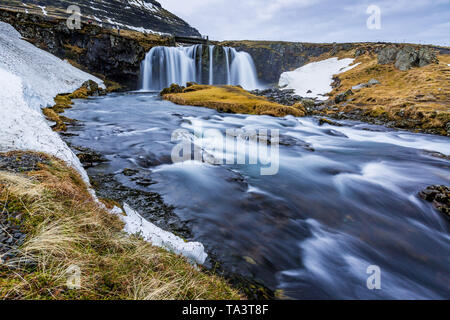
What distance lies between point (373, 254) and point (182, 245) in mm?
3946

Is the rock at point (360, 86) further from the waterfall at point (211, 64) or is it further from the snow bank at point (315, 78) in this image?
the waterfall at point (211, 64)

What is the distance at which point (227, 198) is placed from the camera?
6.56 metres

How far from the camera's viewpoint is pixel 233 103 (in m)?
21.2

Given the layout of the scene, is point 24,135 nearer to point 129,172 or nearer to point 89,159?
point 89,159

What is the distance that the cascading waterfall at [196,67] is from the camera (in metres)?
42.2

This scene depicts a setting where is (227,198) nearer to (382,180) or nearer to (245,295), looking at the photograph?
(245,295)

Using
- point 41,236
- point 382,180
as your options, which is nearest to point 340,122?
point 382,180

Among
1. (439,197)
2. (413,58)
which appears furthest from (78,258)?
(413,58)

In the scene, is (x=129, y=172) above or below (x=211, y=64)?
below

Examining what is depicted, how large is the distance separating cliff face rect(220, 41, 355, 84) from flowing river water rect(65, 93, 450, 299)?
2085 inches

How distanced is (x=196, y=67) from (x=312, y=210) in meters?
46.6

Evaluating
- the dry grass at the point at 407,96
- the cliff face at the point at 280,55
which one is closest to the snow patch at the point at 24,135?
the dry grass at the point at 407,96

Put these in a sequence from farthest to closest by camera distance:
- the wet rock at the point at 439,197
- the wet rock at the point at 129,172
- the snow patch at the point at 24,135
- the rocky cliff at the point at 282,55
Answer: the rocky cliff at the point at 282,55 < the wet rock at the point at 129,172 < the wet rock at the point at 439,197 < the snow patch at the point at 24,135

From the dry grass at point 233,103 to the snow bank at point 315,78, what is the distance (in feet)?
→ 42.0
